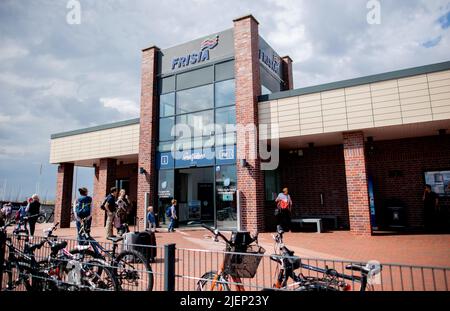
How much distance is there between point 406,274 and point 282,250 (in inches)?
126

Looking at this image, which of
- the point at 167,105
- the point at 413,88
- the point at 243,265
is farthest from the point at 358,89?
the point at 243,265

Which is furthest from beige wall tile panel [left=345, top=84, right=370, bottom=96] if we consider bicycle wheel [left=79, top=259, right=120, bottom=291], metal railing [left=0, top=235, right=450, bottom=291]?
bicycle wheel [left=79, top=259, right=120, bottom=291]

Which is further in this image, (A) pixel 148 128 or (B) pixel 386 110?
(A) pixel 148 128

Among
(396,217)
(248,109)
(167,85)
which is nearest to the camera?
(248,109)

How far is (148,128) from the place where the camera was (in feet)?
48.1

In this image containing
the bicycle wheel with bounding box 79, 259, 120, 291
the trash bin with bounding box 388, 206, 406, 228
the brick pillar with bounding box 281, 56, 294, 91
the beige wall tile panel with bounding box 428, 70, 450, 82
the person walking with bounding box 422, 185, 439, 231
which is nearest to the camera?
the bicycle wheel with bounding box 79, 259, 120, 291

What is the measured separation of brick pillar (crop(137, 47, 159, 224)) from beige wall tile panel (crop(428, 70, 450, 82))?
11232 mm

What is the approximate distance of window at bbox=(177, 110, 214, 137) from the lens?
1337 cm

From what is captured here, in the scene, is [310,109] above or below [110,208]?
above

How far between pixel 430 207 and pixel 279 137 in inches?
248

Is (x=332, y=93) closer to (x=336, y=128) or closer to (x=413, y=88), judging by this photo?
(x=336, y=128)

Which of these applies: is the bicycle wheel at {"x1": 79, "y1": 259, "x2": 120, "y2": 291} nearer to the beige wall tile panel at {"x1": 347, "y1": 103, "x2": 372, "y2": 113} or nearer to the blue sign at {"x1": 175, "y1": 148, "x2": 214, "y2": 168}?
the blue sign at {"x1": 175, "y1": 148, "x2": 214, "y2": 168}

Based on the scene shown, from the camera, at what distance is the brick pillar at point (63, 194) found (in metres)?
17.5
